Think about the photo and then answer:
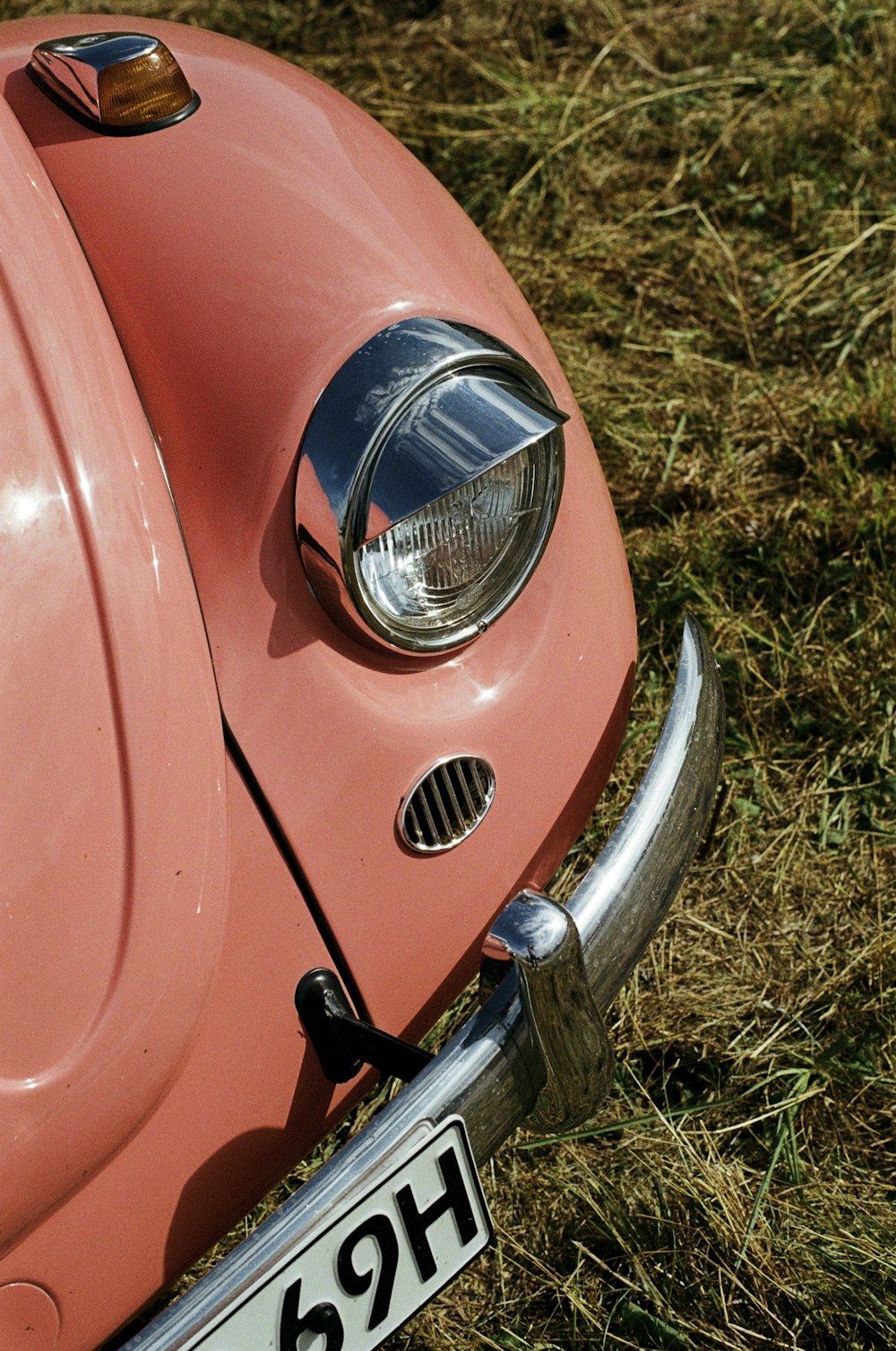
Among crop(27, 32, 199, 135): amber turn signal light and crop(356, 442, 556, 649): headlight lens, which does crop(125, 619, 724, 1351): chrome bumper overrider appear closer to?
crop(356, 442, 556, 649): headlight lens

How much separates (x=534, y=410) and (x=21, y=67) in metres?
0.78

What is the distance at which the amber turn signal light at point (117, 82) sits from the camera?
1397 millimetres

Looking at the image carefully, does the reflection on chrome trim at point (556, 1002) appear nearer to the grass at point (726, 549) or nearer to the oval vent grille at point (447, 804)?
the oval vent grille at point (447, 804)

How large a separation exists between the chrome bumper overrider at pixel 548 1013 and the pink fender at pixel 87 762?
0.17m

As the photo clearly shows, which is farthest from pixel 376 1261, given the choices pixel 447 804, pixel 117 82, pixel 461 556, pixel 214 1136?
pixel 117 82

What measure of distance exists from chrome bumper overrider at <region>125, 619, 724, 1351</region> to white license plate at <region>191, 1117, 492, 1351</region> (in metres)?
0.02

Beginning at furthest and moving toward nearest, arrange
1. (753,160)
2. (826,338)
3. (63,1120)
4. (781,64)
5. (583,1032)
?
(781,64) → (753,160) → (826,338) → (583,1032) → (63,1120)

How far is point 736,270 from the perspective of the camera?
10.0ft

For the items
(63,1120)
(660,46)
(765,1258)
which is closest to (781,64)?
(660,46)

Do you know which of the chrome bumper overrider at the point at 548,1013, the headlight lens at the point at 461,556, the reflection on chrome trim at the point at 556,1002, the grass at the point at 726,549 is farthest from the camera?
the grass at the point at 726,549

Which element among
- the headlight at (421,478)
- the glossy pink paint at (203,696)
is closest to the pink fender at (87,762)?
the glossy pink paint at (203,696)

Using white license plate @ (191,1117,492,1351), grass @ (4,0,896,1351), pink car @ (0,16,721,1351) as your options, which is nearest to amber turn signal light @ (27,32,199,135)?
pink car @ (0,16,721,1351)

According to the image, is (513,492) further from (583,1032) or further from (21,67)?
(21,67)

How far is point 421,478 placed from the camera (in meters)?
1.24
